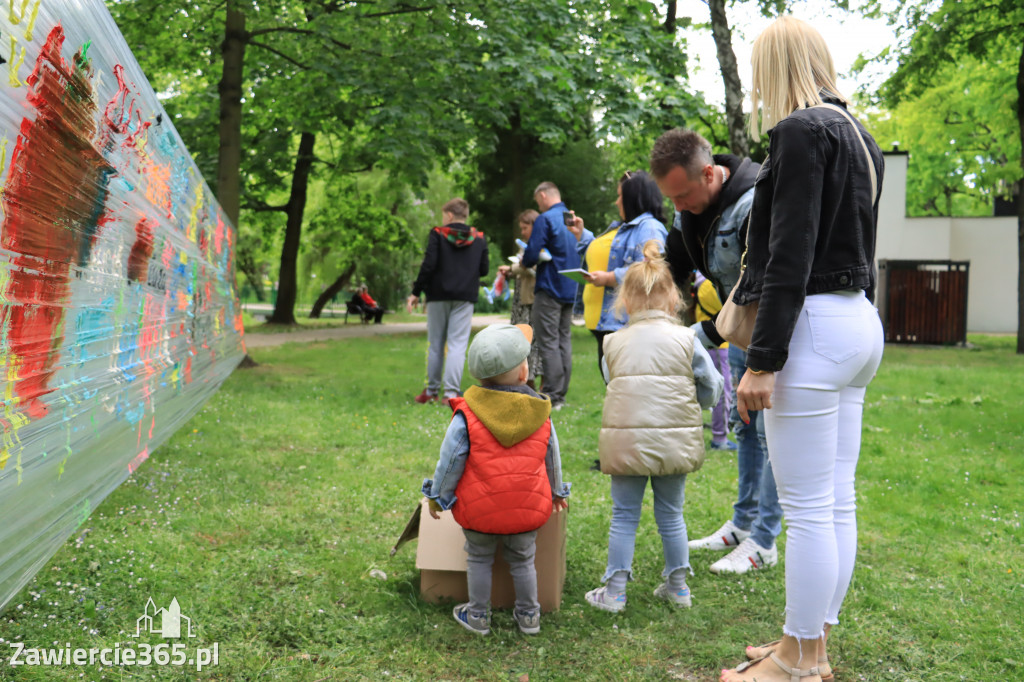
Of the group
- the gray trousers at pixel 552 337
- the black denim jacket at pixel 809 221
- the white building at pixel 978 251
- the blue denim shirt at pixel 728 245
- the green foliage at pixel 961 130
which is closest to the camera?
the black denim jacket at pixel 809 221

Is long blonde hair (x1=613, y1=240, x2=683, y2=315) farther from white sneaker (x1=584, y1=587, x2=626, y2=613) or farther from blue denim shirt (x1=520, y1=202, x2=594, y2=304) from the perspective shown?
blue denim shirt (x1=520, y1=202, x2=594, y2=304)

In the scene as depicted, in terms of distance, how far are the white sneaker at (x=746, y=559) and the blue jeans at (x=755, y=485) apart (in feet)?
0.10

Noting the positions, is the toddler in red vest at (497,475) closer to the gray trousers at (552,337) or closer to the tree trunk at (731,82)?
the gray trousers at (552,337)

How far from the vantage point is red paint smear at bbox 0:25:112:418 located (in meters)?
2.05

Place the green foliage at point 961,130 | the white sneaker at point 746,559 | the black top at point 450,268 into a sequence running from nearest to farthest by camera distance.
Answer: the white sneaker at point 746,559, the black top at point 450,268, the green foliage at point 961,130

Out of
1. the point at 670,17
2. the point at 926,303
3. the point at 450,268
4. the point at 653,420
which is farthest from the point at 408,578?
the point at 926,303

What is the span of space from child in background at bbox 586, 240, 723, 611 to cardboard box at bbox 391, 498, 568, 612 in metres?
0.22

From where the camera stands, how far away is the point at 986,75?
74.2 feet

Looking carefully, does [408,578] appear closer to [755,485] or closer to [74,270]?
[755,485]

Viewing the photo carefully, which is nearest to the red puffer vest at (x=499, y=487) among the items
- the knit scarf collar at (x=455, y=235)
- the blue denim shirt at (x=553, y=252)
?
the blue denim shirt at (x=553, y=252)

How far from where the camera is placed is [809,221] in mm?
2354

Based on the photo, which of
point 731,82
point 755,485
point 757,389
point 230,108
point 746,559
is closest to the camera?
point 757,389

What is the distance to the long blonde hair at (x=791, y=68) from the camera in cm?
255

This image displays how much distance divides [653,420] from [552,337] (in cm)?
464
